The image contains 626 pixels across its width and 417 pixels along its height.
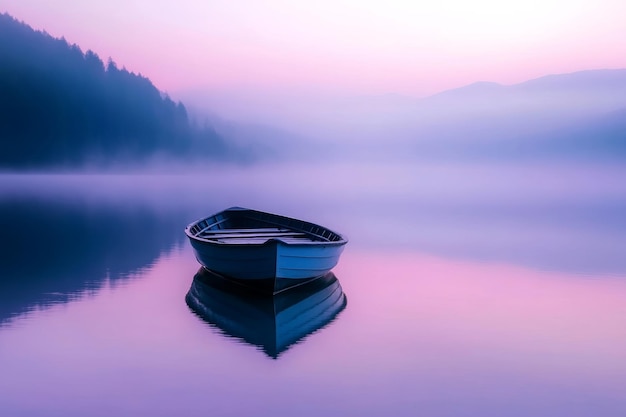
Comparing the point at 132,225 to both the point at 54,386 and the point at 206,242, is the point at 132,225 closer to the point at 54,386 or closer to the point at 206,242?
the point at 206,242

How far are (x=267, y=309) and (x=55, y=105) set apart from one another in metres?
181

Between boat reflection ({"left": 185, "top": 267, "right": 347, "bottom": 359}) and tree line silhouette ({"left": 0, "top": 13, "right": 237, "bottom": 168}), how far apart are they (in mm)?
162953

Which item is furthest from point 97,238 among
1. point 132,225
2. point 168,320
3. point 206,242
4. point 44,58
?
point 44,58

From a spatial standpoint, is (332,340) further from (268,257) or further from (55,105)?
(55,105)

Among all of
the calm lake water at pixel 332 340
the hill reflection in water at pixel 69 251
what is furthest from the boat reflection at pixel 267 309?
the hill reflection in water at pixel 69 251

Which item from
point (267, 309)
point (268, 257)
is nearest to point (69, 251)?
point (267, 309)

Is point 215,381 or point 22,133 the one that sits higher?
point 22,133

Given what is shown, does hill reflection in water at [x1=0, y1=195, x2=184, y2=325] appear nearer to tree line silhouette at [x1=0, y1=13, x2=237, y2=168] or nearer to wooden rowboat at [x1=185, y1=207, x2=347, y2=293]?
wooden rowboat at [x1=185, y1=207, x2=347, y2=293]

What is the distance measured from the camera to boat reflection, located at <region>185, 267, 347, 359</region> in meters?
11.3

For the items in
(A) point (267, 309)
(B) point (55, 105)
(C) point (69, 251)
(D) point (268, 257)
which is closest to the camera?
(D) point (268, 257)

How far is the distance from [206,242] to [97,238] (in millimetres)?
14076

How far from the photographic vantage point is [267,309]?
13.0 meters

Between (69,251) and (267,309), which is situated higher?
(267,309)

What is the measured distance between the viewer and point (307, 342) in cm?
1094
